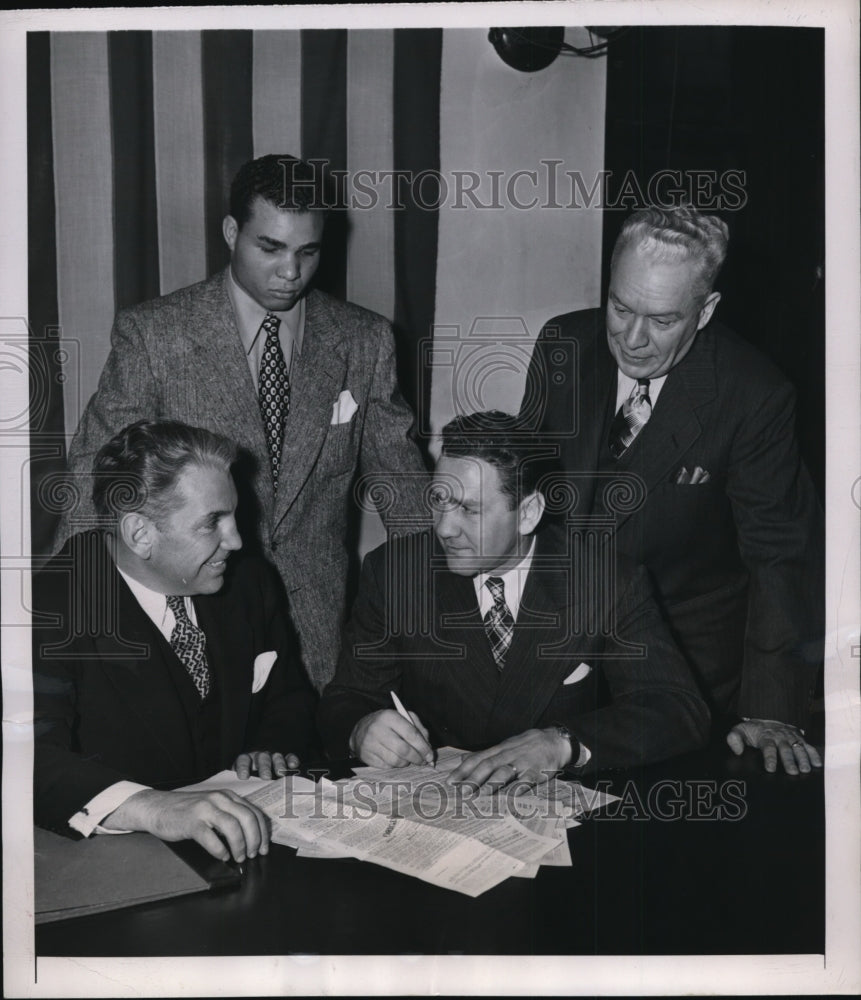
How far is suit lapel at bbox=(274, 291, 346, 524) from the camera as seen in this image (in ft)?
7.29

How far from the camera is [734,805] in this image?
205cm

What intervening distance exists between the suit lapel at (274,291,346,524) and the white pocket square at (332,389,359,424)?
1cm

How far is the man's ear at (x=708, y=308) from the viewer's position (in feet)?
7.22

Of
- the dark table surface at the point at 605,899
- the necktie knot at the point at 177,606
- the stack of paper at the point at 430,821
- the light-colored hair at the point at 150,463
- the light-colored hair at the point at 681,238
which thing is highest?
the light-colored hair at the point at 681,238

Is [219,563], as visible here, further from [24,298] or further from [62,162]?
[62,162]

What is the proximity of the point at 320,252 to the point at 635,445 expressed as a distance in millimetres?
750

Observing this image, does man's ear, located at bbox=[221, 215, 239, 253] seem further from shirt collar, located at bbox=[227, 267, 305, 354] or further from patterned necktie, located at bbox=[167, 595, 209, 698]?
patterned necktie, located at bbox=[167, 595, 209, 698]

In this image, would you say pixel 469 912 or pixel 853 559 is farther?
pixel 853 559

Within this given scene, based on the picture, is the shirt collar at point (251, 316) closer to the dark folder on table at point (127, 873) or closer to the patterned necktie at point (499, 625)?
the patterned necktie at point (499, 625)

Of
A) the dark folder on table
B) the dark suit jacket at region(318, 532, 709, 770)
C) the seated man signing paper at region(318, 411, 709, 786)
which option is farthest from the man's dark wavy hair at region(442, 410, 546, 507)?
the dark folder on table

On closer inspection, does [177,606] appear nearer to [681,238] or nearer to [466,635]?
[466,635]

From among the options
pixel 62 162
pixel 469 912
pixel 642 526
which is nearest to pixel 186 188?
pixel 62 162

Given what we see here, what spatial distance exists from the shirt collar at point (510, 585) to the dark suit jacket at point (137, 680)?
0.41 m

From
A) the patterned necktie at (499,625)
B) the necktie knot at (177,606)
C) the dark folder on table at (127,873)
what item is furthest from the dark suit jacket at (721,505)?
the dark folder on table at (127,873)
